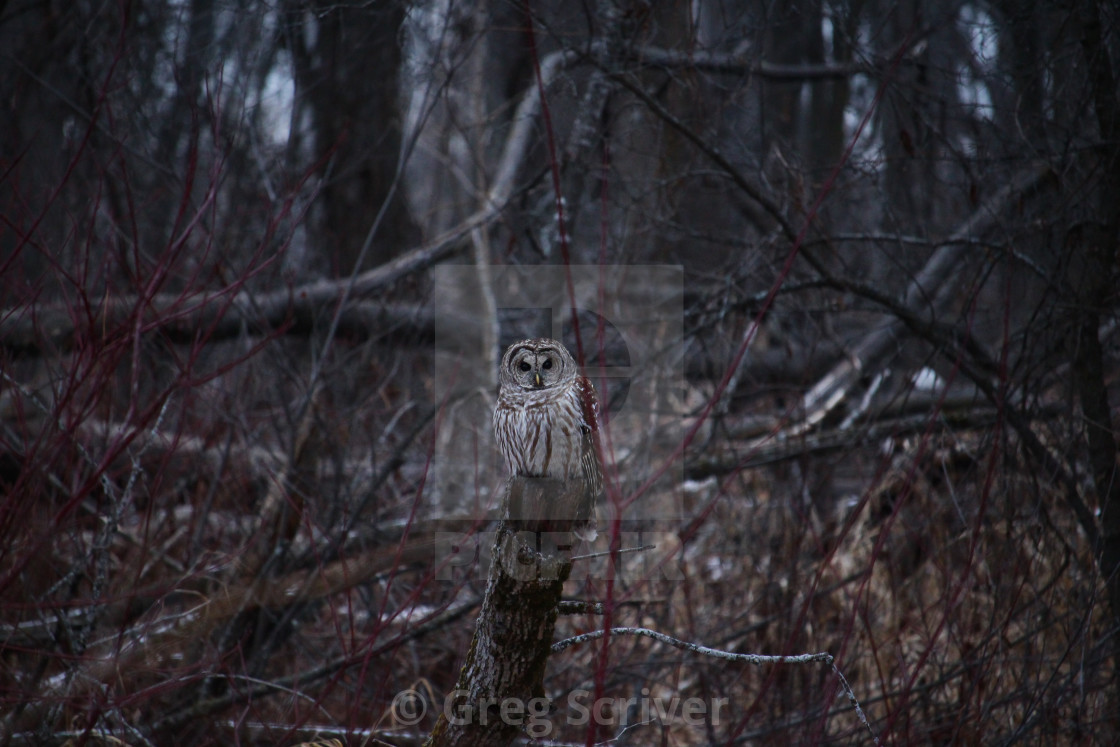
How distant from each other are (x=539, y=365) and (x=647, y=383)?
2550 millimetres

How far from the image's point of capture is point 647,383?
5.72 metres

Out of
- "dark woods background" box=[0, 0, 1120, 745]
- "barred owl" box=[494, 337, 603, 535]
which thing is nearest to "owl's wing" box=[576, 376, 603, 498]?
"barred owl" box=[494, 337, 603, 535]

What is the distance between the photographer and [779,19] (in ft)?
15.7

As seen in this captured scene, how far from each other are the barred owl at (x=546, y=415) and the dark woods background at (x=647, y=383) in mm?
454

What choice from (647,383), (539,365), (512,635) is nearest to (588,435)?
(539,365)

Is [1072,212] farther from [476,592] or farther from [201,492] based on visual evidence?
[201,492]

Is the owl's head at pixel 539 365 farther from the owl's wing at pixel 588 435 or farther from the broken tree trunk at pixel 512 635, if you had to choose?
the broken tree trunk at pixel 512 635

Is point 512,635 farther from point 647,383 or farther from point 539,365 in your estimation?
point 647,383

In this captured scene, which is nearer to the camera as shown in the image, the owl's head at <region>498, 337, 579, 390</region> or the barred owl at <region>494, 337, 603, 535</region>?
the barred owl at <region>494, 337, 603, 535</region>

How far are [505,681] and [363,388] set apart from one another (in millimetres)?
4952

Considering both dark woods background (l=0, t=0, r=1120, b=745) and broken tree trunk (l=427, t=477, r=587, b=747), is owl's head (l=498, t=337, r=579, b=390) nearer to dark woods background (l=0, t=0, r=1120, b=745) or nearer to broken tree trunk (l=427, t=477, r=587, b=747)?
dark woods background (l=0, t=0, r=1120, b=745)

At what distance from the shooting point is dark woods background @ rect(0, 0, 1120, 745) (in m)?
3.94

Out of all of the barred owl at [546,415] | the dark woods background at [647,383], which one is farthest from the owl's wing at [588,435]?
the dark woods background at [647,383]

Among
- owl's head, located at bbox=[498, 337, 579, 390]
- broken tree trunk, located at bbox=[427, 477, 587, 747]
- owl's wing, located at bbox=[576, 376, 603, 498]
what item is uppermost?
owl's head, located at bbox=[498, 337, 579, 390]
